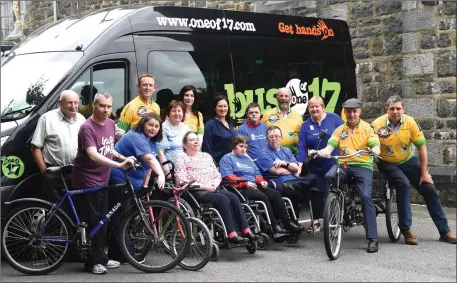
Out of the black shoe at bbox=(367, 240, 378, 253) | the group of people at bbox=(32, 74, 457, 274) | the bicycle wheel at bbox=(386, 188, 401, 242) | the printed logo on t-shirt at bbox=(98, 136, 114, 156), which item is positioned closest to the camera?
the printed logo on t-shirt at bbox=(98, 136, 114, 156)

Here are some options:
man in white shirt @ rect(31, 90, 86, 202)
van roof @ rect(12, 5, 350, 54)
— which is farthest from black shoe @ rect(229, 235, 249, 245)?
van roof @ rect(12, 5, 350, 54)

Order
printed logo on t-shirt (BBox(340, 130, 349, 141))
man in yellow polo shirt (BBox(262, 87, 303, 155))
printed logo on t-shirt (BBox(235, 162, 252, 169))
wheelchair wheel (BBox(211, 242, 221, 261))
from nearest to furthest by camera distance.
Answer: wheelchair wheel (BBox(211, 242, 221, 261)) → printed logo on t-shirt (BBox(235, 162, 252, 169)) → printed logo on t-shirt (BBox(340, 130, 349, 141)) → man in yellow polo shirt (BBox(262, 87, 303, 155))

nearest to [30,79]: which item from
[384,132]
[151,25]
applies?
[151,25]

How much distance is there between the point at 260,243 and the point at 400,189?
5.23 ft

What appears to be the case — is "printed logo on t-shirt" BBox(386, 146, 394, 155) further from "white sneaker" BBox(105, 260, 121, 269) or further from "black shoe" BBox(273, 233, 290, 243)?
"white sneaker" BBox(105, 260, 121, 269)

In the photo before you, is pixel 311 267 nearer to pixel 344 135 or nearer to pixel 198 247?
pixel 198 247

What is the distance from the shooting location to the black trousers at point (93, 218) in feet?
22.0

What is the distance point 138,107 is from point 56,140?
0.95 m

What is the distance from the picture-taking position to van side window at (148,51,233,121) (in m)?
8.09

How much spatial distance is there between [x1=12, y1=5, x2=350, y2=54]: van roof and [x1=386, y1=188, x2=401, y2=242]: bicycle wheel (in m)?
2.33

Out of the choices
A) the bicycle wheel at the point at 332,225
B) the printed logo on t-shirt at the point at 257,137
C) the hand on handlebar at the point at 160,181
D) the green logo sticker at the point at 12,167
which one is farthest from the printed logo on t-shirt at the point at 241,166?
the green logo sticker at the point at 12,167

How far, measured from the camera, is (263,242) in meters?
7.72

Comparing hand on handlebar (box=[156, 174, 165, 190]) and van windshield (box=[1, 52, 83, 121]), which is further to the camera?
van windshield (box=[1, 52, 83, 121])

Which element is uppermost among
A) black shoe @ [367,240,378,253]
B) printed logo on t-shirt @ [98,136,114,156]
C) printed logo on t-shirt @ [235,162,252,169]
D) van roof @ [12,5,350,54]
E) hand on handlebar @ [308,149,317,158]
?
van roof @ [12,5,350,54]
